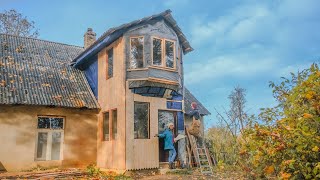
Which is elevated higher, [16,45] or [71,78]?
[16,45]

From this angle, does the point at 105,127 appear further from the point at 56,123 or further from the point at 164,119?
the point at 164,119

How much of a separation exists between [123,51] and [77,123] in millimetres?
4850

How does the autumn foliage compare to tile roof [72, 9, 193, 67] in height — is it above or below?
below

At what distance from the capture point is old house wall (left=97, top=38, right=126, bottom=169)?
1332cm

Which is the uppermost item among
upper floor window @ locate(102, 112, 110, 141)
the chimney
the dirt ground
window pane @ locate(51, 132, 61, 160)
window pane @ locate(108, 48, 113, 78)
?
the chimney

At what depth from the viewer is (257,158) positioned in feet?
13.8

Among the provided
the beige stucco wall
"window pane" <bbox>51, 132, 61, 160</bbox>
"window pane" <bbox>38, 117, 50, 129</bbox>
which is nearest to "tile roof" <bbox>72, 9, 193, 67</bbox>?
the beige stucco wall

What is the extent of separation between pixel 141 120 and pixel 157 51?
11.1 ft

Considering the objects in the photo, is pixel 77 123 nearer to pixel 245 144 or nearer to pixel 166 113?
pixel 166 113

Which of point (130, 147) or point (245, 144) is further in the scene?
point (130, 147)

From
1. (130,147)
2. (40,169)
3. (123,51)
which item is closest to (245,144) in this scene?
(130,147)

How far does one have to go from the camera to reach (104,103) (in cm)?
1563

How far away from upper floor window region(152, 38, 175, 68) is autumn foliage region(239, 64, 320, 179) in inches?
393

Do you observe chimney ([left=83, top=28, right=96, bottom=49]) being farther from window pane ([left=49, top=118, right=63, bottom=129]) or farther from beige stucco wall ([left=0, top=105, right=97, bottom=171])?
window pane ([left=49, top=118, right=63, bottom=129])
